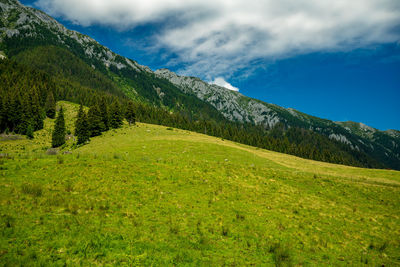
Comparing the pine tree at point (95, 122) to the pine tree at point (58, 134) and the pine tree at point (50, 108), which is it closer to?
the pine tree at point (58, 134)

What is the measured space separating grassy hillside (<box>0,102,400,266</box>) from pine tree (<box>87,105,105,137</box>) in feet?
150

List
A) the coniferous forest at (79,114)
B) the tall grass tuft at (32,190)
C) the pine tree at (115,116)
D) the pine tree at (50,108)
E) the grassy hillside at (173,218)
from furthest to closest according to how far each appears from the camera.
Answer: the pine tree at (50,108) → the pine tree at (115,116) → the coniferous forest at (79,114) → the tall grass tuft at (32,190) → the grassy hillside at (173,218)

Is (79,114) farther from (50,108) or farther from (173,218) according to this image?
(173,218)

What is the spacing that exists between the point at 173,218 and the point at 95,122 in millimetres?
58533

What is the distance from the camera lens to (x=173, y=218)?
10.7m

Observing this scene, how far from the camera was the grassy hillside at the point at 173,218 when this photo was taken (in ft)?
24.5

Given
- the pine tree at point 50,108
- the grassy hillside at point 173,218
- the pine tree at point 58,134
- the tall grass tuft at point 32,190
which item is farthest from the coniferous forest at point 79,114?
the tall grass tuft at point 32,190

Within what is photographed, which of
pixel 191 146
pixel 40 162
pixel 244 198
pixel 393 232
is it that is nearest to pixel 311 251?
pixel 244 198

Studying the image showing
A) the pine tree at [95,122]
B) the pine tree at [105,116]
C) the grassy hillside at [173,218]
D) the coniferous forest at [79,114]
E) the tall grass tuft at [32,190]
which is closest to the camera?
the grassy hillside at [173,218]

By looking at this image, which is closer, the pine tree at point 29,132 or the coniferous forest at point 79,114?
the coniferous forest at point 79,114

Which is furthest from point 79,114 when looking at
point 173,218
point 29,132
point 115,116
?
point 173,218

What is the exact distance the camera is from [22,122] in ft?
212

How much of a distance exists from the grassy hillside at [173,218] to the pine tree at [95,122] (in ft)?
150

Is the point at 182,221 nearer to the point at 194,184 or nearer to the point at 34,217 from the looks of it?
the point at 194,184
